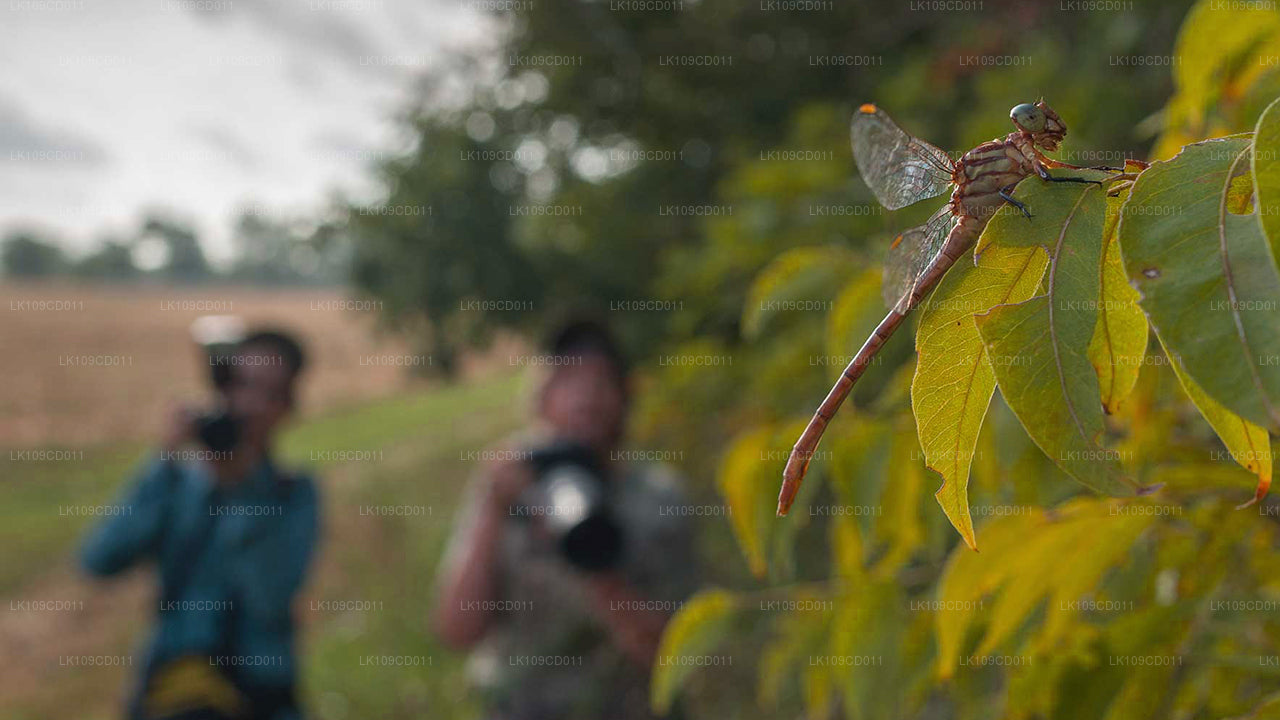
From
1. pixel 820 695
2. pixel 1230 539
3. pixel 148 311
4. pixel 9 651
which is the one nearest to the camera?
pixel 1230 539

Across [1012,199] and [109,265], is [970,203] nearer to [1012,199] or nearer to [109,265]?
[1012,199]

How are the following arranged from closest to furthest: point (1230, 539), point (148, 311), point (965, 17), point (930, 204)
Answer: point (1230, 539) < point (930, 204) < point (965, 17) < point (148, 311)

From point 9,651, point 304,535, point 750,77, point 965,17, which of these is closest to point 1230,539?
point 304,535

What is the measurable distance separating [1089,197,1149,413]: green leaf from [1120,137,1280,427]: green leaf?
0.24 ft

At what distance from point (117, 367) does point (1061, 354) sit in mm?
32519

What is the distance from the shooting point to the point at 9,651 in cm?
973

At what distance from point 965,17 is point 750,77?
1199mm

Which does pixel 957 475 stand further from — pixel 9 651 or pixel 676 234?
pixel 9 651

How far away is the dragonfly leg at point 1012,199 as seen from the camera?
0.60 m

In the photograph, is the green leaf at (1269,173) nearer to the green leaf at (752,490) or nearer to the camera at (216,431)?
the green leaf at (752,490)

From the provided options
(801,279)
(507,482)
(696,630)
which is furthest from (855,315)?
(507,482)

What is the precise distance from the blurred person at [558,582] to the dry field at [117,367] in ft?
43.3

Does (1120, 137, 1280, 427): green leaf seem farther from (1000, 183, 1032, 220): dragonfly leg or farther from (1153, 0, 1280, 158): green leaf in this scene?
(1153, 0, 1280, 158): green leaf

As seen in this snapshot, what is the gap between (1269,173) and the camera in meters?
0.49
